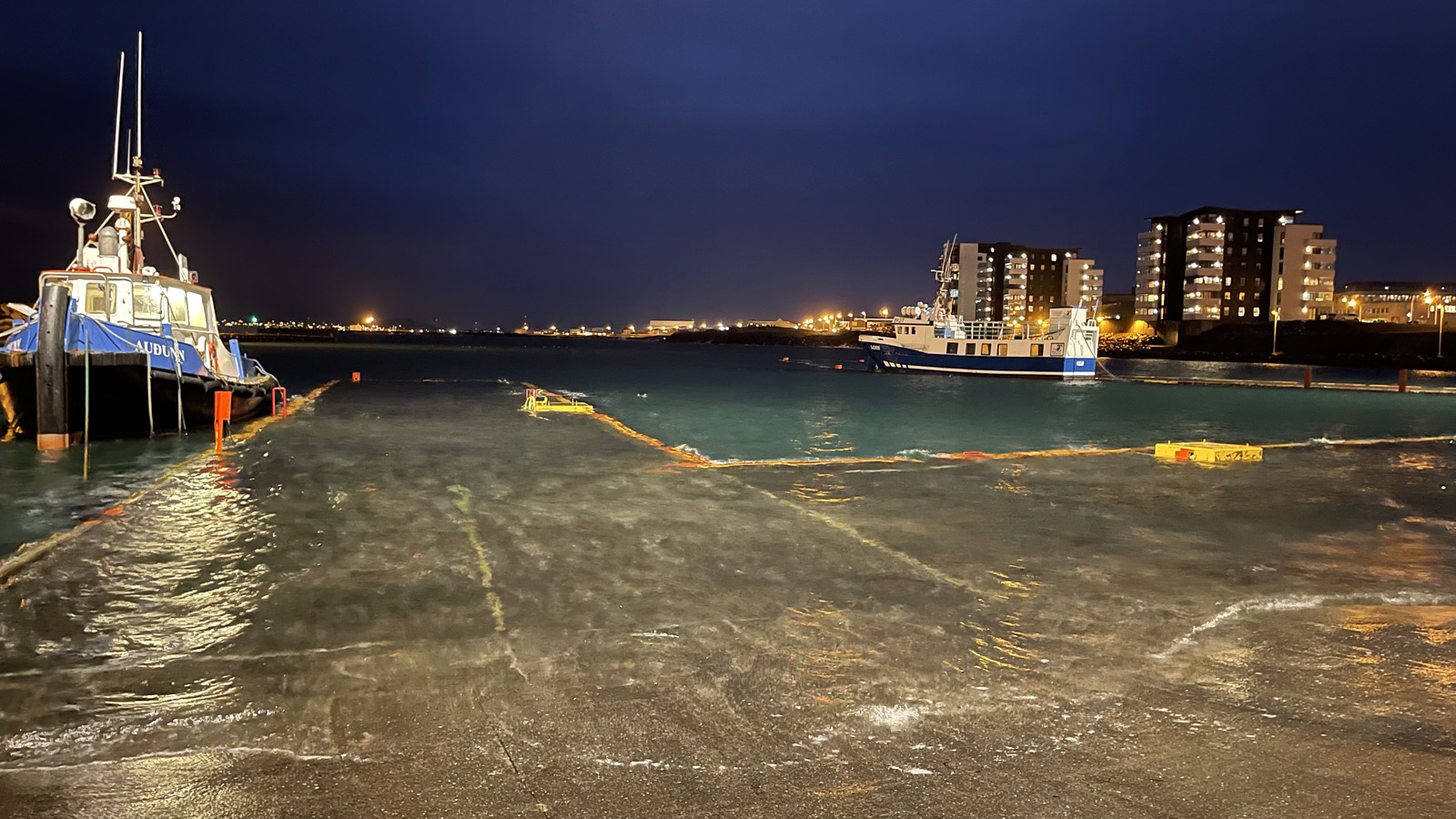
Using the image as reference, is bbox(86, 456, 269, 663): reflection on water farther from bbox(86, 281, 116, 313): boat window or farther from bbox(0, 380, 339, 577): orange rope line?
bbox(86, 281, 116, 313): boat window

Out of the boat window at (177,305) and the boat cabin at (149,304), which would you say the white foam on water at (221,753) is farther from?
the boat window at (177,305)

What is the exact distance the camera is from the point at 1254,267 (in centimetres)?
11506

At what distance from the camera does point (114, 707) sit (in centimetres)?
460

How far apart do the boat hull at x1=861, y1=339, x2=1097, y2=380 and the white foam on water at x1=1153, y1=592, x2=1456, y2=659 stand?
59.1 metres

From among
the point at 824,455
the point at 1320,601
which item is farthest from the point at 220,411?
the point at 1320,601

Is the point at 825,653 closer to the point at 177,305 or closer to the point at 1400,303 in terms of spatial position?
the point at 177,305

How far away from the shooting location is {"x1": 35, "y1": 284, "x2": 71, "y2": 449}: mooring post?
16047 millimetres

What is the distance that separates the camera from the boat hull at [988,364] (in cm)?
6353

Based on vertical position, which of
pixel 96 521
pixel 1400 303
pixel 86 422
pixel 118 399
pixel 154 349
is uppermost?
pixel 1400 303

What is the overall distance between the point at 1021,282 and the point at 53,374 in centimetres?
15356

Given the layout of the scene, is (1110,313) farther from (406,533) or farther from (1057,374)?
(406,533)

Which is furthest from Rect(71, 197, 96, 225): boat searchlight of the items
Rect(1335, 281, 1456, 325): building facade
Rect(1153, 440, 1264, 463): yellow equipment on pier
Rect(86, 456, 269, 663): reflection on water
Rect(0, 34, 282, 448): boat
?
Rect(1335, 281, 1456, 325): building facade

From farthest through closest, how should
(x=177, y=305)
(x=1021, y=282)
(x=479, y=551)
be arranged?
1. (x=1021, y=282)
2. (x=177, y=305)
3. (x=479, y=551)

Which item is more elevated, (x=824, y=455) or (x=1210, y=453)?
(x=1210, y=453)
